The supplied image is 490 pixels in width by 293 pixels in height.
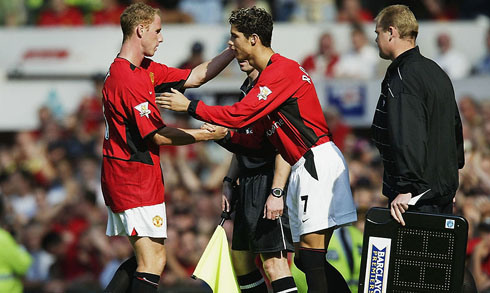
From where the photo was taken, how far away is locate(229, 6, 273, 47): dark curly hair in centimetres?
608

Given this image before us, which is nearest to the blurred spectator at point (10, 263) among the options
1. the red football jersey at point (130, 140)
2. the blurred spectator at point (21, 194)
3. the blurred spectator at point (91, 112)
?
the blurred spectator at point (21, 194)

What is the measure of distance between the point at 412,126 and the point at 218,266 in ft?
6.30

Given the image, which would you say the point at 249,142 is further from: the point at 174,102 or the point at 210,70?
the point at 174,102

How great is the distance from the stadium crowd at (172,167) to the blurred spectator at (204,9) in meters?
0.02

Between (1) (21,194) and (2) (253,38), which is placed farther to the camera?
(1) (21,194)

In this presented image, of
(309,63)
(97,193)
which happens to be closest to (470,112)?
(309,63)

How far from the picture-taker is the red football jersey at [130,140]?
6.06 metres

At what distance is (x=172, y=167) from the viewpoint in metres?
11.7

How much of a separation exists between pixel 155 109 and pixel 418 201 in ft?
6.33

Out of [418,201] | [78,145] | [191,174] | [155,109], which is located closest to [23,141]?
[78,145]

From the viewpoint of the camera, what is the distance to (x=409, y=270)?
18.9 feet

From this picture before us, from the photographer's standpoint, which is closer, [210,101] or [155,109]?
[155,109]

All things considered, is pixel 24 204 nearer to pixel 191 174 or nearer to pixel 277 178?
pixel 191 174

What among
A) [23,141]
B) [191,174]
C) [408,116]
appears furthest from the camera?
[23,141]
